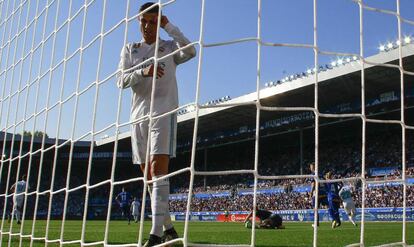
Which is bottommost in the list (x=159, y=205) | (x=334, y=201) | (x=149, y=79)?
(x=159, y=205)

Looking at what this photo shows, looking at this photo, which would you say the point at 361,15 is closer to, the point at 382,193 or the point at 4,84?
the point at 4,84

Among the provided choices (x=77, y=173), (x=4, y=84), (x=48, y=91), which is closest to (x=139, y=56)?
(x=48, y=91)

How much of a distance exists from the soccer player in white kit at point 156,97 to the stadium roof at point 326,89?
14195mm

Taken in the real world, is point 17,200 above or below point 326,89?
below

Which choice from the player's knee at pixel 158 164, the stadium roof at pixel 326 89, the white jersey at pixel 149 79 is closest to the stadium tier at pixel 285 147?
the stadium roof at pixel 326 89

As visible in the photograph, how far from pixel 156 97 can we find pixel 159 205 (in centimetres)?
69

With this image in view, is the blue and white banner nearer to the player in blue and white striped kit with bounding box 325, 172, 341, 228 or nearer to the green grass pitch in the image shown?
the player in blue and white striped kit with bounding box 325, 172, 341, 228

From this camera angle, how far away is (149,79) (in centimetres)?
317

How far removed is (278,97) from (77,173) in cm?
1906

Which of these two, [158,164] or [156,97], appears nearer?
[158,164]

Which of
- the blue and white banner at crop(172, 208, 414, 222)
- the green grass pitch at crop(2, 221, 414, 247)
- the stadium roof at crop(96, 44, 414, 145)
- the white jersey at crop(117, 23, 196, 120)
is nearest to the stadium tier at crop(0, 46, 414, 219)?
the stadium roof at crop(96, 44, 414, 145)

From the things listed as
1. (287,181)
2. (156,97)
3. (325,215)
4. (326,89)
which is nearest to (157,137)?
(156,97)

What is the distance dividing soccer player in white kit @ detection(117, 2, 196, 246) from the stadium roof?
14.2m

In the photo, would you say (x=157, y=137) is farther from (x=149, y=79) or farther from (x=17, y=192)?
(x=17, y=192)
